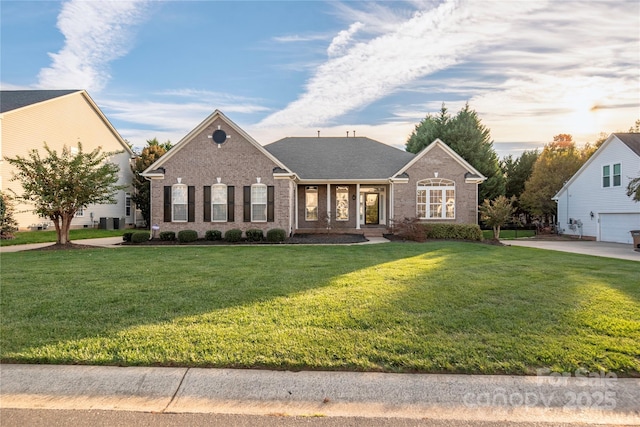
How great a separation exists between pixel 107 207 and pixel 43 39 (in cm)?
1713

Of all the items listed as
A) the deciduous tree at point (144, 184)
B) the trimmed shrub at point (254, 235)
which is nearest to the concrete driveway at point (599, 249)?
the trimmed shrub at point (254, 235)

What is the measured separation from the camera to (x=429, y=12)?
37.5ft

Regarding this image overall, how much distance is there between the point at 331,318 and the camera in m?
4.94

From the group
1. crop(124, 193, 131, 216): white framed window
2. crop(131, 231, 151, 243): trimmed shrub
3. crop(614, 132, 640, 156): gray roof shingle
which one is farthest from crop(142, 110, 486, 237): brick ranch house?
crop(124, 193, 131, 216): white framed window

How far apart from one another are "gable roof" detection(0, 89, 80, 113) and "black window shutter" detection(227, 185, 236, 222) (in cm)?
1537

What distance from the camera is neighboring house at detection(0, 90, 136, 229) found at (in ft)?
70.0

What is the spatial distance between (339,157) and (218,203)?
29.9 feet

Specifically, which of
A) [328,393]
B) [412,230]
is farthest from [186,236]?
[328,393]

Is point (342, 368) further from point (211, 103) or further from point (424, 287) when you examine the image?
point (211, 103)

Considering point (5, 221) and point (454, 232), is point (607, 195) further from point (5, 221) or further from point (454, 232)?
point (5, 221)

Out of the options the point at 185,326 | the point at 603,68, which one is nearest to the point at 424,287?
the point at 185,326

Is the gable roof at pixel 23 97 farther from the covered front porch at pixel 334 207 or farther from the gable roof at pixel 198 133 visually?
the covered front porch at pixel 334 207

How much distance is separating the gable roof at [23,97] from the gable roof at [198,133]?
442 inches

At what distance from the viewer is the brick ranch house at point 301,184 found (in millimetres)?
18609
